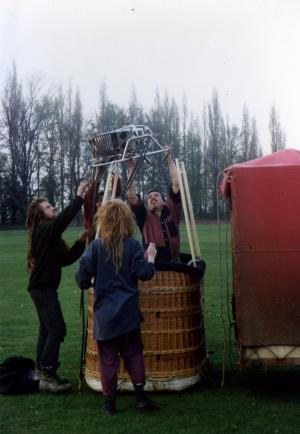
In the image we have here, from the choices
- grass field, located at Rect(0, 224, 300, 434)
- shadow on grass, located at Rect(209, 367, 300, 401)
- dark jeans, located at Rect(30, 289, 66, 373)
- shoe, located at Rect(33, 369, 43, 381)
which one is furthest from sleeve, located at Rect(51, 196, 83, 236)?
shadow on grass, located at Rect(209, 367, 300, 401)

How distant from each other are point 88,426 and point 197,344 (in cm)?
143

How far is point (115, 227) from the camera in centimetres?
478

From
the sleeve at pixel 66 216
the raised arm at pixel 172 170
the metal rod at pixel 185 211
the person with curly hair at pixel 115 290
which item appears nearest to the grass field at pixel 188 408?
the person with curly hair at pixel 115 290

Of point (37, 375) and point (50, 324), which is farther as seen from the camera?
point (37, 375)

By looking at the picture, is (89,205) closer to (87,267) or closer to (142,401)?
(87,267)

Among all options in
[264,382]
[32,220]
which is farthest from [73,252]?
[264,382]

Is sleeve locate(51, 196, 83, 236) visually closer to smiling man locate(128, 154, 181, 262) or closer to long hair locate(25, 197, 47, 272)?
long hair locate(25, 197, 47, 272)

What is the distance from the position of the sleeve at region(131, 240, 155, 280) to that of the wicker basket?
682mm

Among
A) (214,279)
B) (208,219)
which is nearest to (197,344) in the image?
(214,279)

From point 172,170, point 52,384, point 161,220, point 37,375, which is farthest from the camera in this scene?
point 161,220

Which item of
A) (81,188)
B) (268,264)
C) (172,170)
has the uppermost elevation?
(172,170)

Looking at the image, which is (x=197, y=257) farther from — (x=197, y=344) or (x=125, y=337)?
(x=125, y=337)

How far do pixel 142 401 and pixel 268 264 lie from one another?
1523 mm

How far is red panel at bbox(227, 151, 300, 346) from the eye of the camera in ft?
16.2
